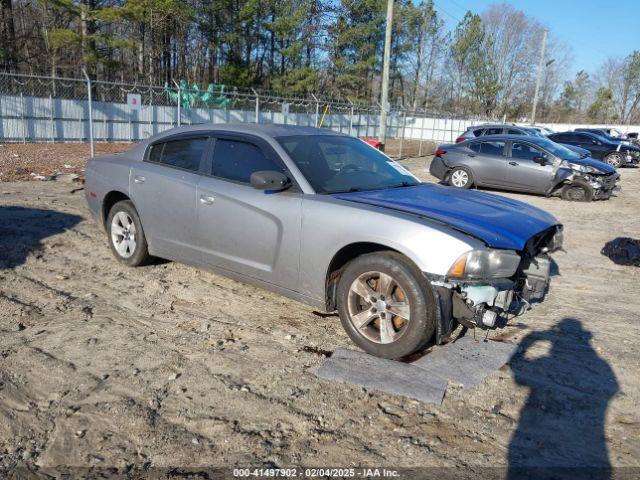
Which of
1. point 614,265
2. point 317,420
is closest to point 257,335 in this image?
point 317,420

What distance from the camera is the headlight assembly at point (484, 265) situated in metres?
3.48

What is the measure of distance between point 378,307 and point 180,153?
2.69 meters

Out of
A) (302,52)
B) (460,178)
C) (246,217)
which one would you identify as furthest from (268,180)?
(302,52)

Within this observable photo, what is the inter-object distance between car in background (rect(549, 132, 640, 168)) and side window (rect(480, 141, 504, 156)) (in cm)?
999

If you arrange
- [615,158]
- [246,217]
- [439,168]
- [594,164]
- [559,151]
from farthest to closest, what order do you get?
[615,158] → [439,168] → [559,151] → [594,164] → [246,217]

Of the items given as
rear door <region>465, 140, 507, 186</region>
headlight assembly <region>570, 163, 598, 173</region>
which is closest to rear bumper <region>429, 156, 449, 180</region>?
rear door <region>465, 140, 507, 186</region>

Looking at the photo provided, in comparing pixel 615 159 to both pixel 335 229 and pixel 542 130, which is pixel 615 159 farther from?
pixel 335 229

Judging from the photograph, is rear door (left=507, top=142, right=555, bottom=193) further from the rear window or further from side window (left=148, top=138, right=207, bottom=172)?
side window (left=148, top=138, right=207, bottom=172)

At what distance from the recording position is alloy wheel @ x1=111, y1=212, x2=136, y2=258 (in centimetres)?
565

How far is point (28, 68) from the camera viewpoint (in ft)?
109

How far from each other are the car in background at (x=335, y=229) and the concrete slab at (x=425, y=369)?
0.51ft

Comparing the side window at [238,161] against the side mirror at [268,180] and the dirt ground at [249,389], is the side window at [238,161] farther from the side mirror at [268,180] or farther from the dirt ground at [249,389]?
the dirt ground at [249,389]

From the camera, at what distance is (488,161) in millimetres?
13352

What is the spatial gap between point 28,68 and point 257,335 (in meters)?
36.1
